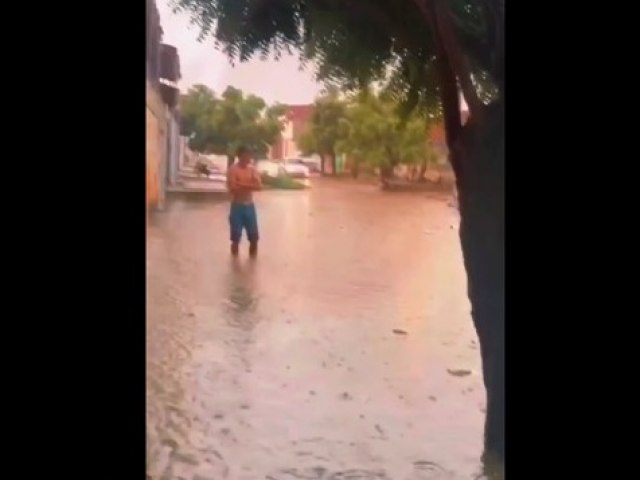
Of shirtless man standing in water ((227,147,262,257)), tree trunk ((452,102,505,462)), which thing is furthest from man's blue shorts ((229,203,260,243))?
tree trunk ((452,102,505,462))

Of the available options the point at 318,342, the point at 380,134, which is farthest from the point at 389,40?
the point at 318,342

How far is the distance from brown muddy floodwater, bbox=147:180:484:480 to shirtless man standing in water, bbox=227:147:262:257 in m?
0.01

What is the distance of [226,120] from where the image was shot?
0.92 metres

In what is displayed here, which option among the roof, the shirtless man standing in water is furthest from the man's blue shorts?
the roof

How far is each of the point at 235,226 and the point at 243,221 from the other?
0.04 ft

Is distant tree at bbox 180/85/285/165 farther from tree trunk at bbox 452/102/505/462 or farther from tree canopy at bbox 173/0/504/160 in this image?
tree trunk at bbox 452/102/505/462

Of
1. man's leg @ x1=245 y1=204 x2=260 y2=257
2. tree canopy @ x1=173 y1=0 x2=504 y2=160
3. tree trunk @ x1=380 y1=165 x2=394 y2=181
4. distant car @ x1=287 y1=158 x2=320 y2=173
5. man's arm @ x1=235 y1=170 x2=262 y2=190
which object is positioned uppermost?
tree canopy @ x1=173 y1=0 x2=504 y2=160

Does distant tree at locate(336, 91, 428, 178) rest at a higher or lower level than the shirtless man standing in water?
higher

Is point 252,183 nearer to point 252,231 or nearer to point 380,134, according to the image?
point 252,231

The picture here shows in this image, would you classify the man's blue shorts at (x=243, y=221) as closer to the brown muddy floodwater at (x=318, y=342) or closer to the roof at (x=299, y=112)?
the brown muddy floodwater at (x=318, y=342)

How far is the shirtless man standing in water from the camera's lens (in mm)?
936
